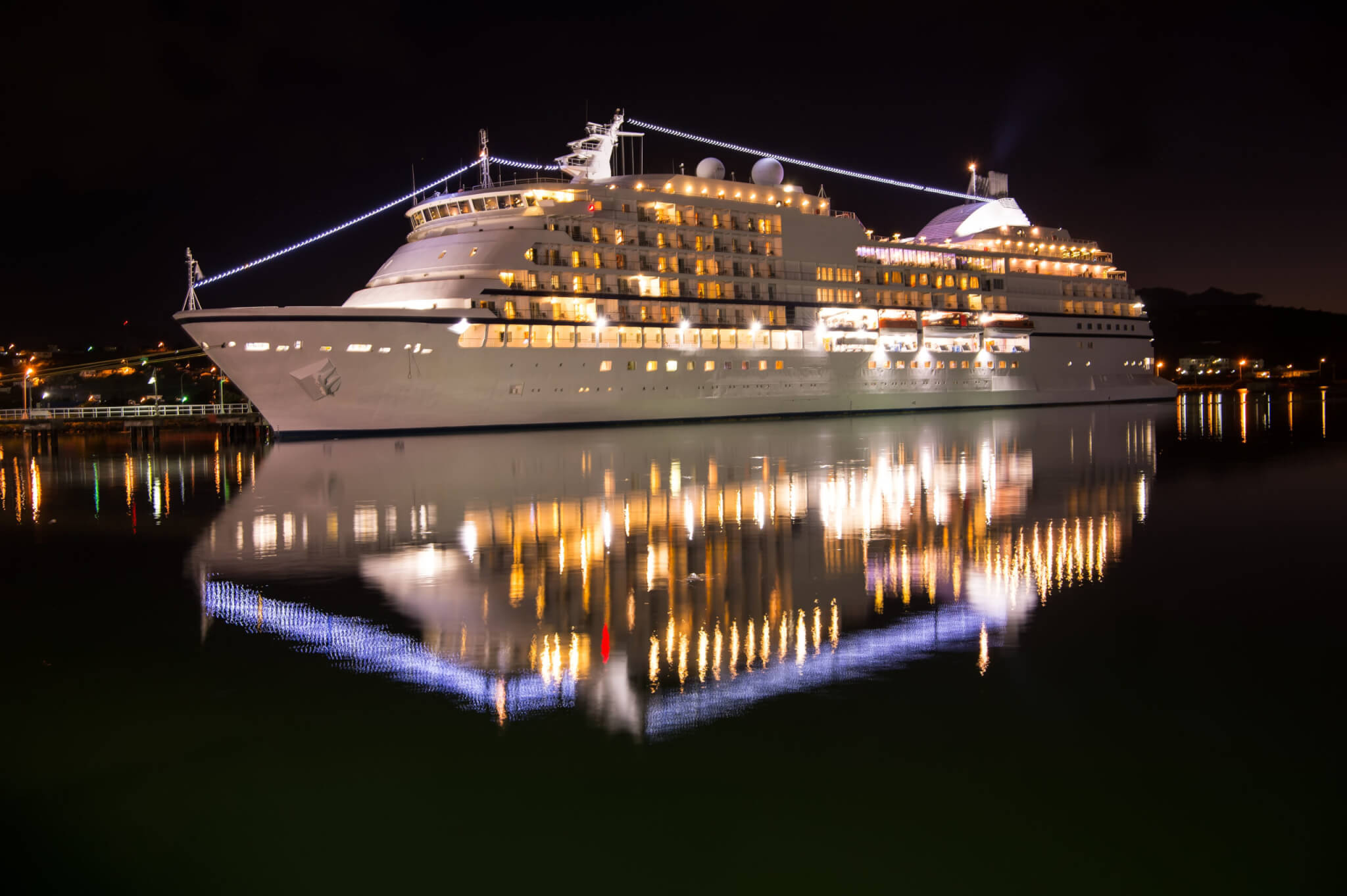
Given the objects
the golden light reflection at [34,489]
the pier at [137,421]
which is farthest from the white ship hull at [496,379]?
the pier at [137,421]

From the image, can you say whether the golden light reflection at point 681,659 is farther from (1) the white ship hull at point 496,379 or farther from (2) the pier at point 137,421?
(2) the pier at point 137,421

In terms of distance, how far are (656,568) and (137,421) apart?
51.7m

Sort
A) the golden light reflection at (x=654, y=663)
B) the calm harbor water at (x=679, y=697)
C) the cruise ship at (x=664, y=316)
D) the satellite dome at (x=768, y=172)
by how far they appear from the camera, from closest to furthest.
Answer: the calm harbor water at (x=679, y=697)
the golden light reflection at (x=654, y=663)
the cruise ship at (x=664, y=316)
the satellite dome at (x=768, y=172)

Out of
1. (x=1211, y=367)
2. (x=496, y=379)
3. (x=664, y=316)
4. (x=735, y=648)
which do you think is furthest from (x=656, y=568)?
(x=1211, y=367)

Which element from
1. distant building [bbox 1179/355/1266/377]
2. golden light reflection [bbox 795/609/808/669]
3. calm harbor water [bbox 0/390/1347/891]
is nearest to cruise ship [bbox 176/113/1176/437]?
calm harbor water [bbox 0/390/1347/891]

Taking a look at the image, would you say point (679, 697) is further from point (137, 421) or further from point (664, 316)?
point (137, 421)

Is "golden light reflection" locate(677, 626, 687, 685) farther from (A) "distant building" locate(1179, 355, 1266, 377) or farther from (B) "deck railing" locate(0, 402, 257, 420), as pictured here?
(A) "distant building" locate(1179, 355, 1266, 377)

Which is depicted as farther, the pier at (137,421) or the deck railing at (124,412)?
the deck railing at (124,412)

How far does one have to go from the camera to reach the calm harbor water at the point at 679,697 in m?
4.88

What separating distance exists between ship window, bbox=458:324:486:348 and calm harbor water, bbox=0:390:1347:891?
74.9 ft

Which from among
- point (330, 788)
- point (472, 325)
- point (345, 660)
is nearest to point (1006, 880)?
point (330, 788)

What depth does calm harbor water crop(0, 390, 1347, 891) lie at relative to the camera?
192 inches

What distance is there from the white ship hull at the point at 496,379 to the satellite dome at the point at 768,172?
390 inches

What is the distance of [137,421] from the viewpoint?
174 feet
